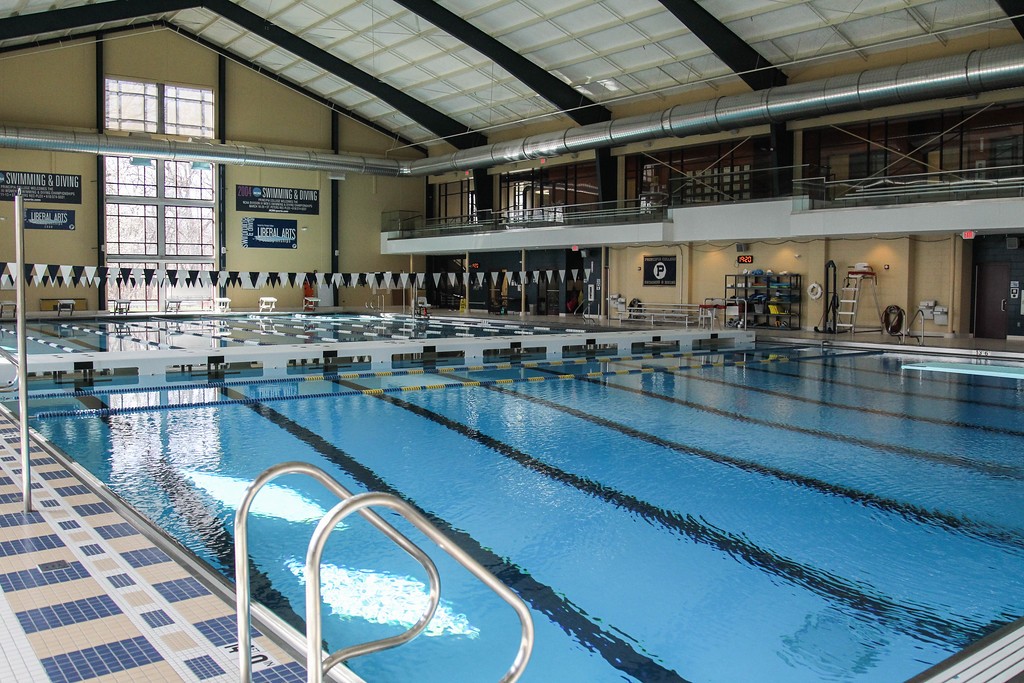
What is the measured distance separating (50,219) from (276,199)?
7262mm

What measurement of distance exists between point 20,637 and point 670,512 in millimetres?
3750

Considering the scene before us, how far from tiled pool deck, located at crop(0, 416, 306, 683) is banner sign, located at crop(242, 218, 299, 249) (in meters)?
24.8

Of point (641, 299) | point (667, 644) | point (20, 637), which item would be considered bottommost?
point (667, 644)

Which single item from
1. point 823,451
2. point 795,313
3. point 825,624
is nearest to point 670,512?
point 825,624

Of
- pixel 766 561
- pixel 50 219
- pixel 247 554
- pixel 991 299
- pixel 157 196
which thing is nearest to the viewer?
pixel 247 554

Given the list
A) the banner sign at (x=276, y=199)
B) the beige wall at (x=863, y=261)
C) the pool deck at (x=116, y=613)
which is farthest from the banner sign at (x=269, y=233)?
the pool deck at (x=116, y=613)

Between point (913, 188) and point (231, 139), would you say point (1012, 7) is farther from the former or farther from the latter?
point (231, 139)

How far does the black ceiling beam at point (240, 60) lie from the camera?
2405 centimetres

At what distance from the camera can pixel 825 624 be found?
360 centimetres

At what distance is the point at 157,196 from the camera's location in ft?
86.6

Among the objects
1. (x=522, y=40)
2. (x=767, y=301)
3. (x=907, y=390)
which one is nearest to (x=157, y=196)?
(x=522, y=40)

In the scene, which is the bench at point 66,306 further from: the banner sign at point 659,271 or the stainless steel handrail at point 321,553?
the stainless steel handrail at point 321,553

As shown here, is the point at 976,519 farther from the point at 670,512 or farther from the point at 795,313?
the point at 795,313

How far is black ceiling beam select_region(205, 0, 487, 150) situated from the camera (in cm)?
2230
